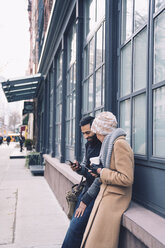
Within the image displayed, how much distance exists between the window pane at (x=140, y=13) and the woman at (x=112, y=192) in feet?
4.51

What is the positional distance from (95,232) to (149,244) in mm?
567

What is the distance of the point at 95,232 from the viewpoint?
107 inches

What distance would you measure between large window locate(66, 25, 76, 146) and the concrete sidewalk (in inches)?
67.8

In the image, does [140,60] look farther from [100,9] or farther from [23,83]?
[23,83]

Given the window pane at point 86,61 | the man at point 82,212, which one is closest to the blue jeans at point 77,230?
the man at point 82,212

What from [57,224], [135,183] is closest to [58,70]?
[57,224]

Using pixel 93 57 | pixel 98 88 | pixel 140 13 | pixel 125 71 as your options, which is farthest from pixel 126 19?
pixel 93 57

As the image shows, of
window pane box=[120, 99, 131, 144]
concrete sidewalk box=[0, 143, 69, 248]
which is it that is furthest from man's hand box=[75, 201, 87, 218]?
concrete sidewalk box=[0, 143, 69, 248]

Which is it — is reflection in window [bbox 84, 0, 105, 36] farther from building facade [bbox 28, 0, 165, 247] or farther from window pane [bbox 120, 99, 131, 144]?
window pane [bbox 120, 99, 131, 144]

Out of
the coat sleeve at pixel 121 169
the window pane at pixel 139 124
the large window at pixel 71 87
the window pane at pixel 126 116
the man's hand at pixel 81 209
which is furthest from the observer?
the large window at pixel 71 87

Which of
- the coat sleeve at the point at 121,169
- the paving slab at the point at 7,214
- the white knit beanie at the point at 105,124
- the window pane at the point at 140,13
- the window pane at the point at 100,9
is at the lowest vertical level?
the paving slab at the point at 7,214

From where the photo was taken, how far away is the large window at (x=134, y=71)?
3.33m

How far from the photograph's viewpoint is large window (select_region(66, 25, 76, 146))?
763 cm

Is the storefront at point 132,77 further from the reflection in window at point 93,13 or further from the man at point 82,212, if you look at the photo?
the man at point 82,212
